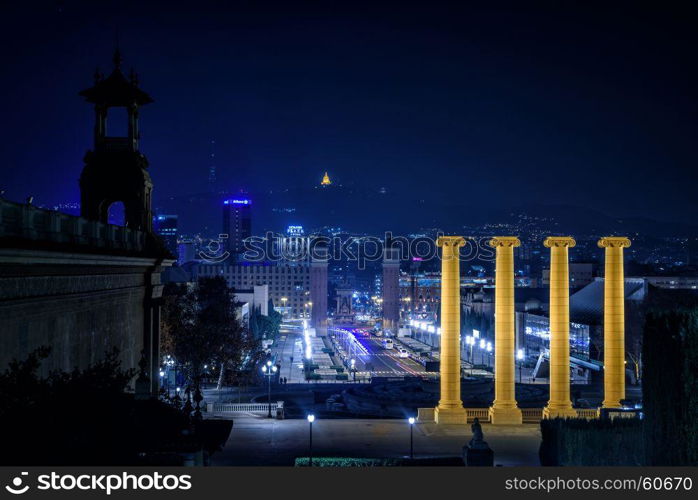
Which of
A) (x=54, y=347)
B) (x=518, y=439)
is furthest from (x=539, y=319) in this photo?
(x=54, y=347)

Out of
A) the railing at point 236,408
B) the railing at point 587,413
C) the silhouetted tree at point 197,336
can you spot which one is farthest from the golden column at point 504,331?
the silhouetted tree at point 197,336

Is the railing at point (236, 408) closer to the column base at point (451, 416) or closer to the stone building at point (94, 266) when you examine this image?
the column base at point (451, 416)

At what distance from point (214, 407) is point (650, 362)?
35141mm

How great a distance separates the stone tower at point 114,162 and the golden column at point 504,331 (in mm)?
21705

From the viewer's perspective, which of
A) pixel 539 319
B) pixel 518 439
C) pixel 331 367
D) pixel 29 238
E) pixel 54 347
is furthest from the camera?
pixel 331 367

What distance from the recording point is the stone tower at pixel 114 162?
39031 millimetres

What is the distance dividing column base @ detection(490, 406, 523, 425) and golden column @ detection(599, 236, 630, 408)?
15.6ft

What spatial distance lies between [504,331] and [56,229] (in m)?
32.5

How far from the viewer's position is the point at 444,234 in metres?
55.7

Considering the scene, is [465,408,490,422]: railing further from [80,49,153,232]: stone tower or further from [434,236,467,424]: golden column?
[80,49,153,232]: stone tower

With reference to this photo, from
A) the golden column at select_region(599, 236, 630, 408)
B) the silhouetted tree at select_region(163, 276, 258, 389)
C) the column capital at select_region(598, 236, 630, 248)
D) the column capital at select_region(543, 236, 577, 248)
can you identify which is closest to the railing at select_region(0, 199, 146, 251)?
the column capital at select_region(543, 236, 577, 248)

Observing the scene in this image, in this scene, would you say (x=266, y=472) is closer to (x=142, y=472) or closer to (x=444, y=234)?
(x=142, y=472)

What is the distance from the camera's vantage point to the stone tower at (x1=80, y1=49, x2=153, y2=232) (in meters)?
39.0

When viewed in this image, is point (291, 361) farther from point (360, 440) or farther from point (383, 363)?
point (360, 440)
